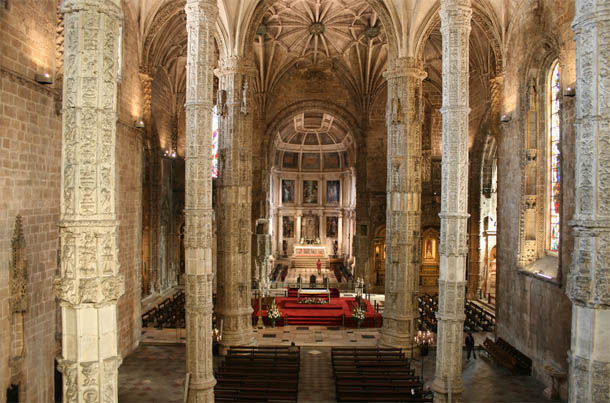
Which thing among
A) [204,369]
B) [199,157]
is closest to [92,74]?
[199,157]

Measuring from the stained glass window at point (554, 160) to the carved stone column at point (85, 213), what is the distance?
1638 cm

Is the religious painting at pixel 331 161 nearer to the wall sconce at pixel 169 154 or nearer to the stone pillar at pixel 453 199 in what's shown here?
the wall sconce at pixel 169 154

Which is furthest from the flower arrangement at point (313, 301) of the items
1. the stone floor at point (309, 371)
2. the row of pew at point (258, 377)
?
the row of pew at point (258, 377)

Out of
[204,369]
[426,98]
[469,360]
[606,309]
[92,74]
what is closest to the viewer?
[92,74]

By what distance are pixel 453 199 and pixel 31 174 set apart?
36.1ft

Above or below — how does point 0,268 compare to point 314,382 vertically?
above

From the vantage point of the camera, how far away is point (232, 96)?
1995 cm

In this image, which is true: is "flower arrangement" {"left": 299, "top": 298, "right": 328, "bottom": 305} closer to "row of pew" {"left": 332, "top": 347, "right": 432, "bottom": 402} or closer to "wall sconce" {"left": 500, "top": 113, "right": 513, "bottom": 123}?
"row of pew" {"left": 332, "top": 347, "right": 432, "bottom": 402}

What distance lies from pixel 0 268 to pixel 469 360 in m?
16.5

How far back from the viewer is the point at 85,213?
6.09 m

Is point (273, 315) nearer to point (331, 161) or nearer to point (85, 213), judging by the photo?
point (85, 213)

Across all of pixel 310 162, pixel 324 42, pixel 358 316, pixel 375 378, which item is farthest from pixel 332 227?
pixel 375 378

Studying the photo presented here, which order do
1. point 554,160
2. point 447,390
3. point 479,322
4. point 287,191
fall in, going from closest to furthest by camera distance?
point 447,390 < point 554,160 < point 479,322 < point 287,191

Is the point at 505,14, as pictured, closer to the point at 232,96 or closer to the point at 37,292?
the point at 232,96
